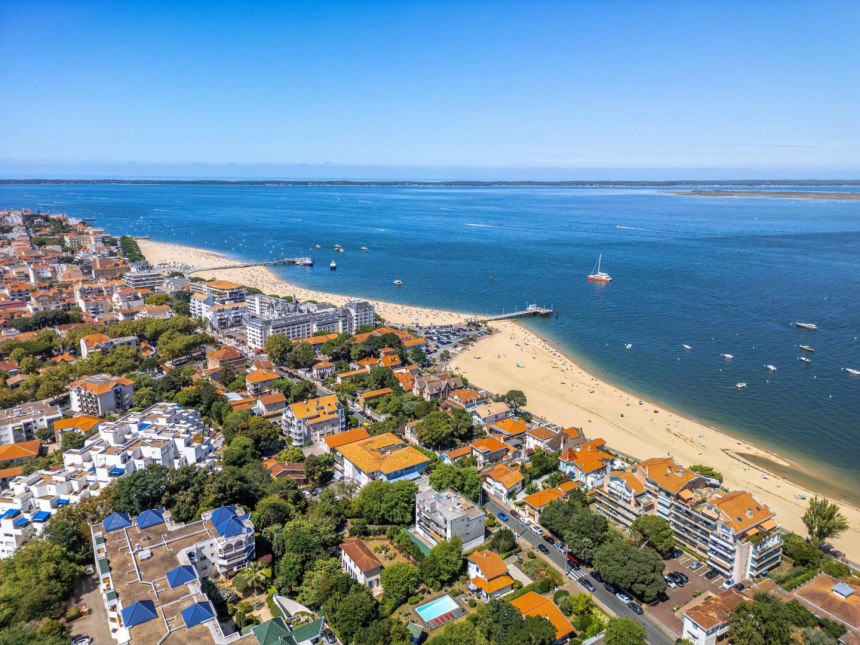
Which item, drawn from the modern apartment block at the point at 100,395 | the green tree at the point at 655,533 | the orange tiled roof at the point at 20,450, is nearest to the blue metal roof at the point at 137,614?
the orange tiled roof at the point at 20,450

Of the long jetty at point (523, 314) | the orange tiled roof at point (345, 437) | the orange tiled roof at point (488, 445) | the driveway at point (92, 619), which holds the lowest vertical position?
the driveway at point (92, 619)

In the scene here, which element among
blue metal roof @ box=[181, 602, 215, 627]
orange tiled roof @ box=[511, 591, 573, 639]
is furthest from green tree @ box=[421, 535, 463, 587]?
blue metal roof @ box=[181, 602, 215, 627]

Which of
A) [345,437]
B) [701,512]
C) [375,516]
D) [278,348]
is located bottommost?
[375,516]

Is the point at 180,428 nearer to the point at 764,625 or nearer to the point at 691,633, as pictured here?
the point at 691,633

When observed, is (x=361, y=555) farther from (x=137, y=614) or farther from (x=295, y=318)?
(x=295, y=318)

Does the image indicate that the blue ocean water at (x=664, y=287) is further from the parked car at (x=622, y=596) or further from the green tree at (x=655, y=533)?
the parked car at (x=622, y=596)

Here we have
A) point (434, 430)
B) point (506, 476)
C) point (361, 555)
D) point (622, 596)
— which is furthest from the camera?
point (434, 430)

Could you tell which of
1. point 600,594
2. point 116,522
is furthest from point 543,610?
point 116,522
